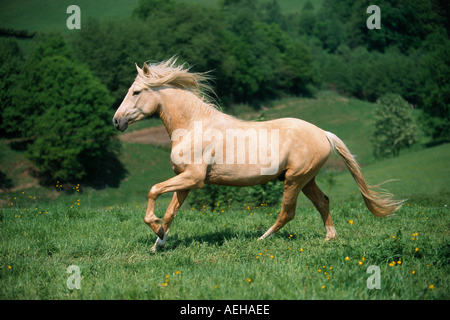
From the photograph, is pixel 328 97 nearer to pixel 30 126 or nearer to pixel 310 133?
pixel 30 126

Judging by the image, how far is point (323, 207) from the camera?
7.02 m

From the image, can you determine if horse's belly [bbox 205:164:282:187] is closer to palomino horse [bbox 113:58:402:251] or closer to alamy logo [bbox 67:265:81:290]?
palomino horse [bbox 113:58:402:251]

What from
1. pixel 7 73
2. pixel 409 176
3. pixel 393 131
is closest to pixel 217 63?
pixel 393 131

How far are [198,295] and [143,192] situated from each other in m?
34.4

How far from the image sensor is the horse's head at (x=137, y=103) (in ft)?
20.5

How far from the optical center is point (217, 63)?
66250 mm

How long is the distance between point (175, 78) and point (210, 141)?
4.11ft

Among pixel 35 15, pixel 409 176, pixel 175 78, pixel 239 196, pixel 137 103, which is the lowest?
pixel 409 176

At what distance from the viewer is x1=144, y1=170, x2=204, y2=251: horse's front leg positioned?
5.87m

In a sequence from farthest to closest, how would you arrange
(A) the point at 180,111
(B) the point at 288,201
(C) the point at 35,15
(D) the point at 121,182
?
(C) the point at 35,15
(D) the point at 121,182
(B) the point at 288,201
(A) the point at 180,111

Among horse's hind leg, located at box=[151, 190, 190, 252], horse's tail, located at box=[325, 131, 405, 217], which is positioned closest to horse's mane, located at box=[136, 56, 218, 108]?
horse's hind leg, located at box=[151, 190, 190, 252]

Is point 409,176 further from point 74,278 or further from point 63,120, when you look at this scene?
point 63,120

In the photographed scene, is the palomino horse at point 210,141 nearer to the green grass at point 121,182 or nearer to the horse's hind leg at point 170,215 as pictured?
the horse's hind leg at point 170,215

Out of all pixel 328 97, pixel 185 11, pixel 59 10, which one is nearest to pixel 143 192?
pixel 59 10
